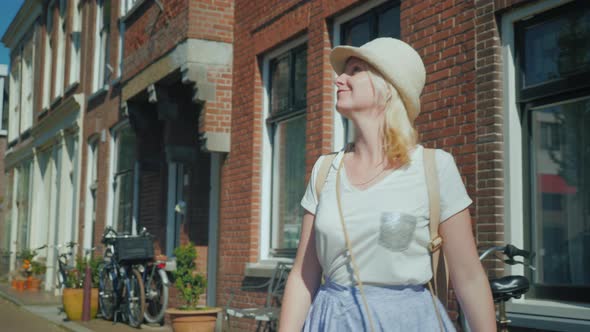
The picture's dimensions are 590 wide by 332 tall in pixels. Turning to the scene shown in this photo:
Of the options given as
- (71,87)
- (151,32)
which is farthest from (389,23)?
(71,87)

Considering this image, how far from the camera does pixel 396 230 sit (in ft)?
7.60

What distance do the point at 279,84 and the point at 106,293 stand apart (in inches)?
194

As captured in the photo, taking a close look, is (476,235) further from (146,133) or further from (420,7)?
(146,133)

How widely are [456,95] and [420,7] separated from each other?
99 cm

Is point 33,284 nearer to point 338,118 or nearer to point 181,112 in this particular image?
point 181,112

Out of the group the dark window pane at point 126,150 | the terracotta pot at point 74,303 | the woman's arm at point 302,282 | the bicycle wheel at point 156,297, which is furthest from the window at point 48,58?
the woman's arm at point 302,282

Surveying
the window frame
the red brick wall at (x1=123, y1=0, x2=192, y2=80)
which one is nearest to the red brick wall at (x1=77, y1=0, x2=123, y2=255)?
the window frame

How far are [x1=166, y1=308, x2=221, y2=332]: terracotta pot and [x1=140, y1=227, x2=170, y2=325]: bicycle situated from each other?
1.53 metres

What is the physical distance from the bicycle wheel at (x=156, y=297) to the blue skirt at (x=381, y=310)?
9.06m

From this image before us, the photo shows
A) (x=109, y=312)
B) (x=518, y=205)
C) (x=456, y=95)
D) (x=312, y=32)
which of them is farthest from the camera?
(x=109, y=312)

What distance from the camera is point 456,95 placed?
6.34 meters

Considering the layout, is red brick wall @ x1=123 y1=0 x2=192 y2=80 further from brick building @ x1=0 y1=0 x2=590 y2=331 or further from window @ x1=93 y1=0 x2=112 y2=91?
window @ x1=93 y1=0 x2=112 y2=91

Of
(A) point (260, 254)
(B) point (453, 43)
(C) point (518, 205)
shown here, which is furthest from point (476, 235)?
(A) point (260, 254)

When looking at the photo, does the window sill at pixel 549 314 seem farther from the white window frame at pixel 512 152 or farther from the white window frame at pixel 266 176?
the white window frame at pixel 266 176
